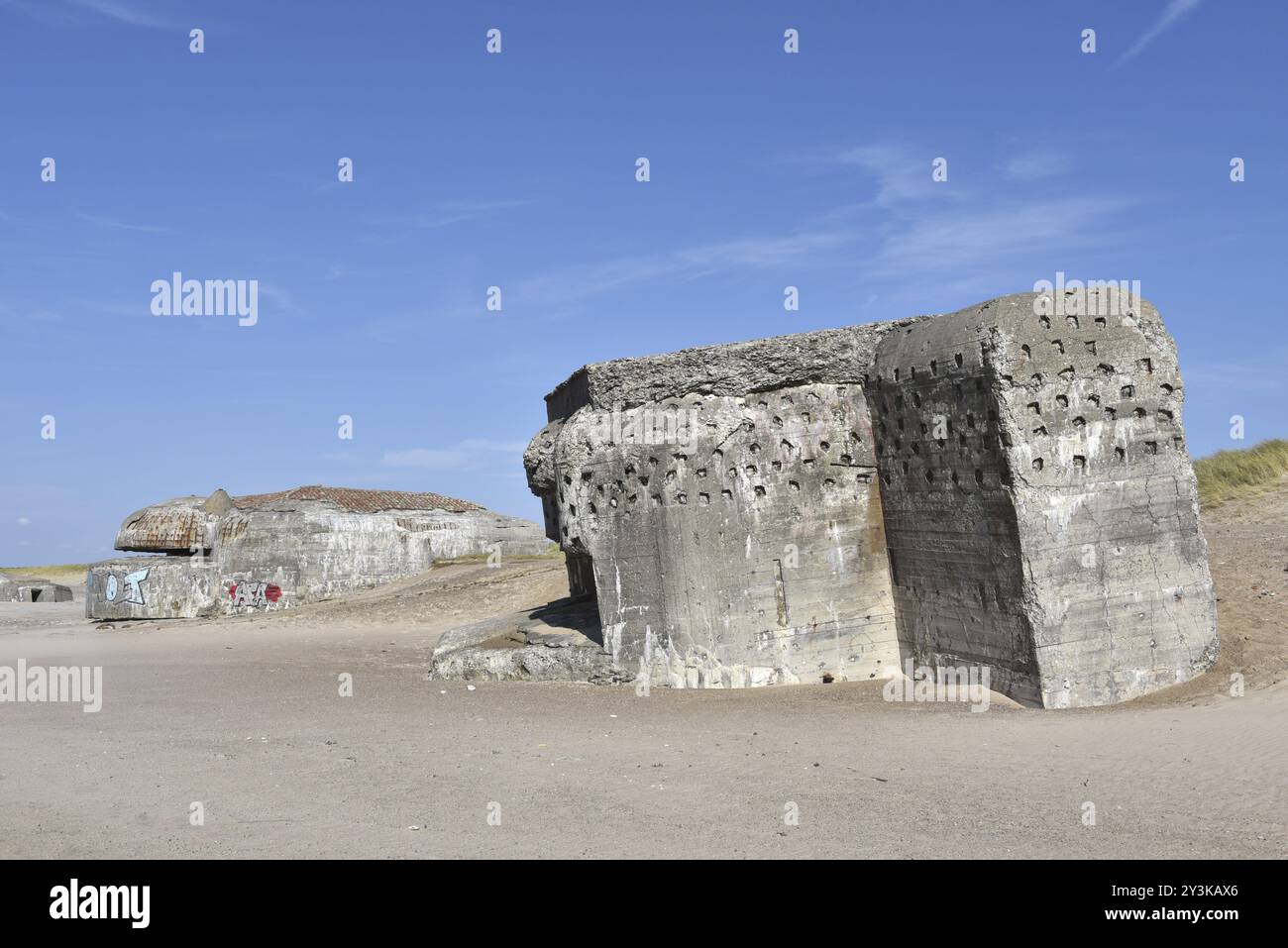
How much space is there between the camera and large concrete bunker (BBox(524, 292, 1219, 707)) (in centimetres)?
833

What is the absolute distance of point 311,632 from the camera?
744 inches

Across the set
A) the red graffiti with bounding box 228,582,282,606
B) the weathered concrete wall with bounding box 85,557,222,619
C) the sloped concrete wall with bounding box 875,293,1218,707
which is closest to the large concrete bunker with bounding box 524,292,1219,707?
the sloped concrete wall with bounding box 875,293,1218,707

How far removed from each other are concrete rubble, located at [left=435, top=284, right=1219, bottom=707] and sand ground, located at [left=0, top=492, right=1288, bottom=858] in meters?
0.46

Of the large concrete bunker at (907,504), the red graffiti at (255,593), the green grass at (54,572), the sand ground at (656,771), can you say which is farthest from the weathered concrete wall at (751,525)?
the green grass at (54,572)

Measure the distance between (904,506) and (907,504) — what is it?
6 centimetres

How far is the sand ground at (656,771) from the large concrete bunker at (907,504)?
47cm

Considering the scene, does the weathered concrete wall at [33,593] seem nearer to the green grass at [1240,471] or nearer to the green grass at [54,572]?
the green grass at [54,572]

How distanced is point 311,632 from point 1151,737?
49.9ft

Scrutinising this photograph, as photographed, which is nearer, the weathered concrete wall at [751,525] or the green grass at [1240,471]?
the weathered concrete wall at [751,525]

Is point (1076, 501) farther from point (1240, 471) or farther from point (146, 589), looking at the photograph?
point (146, 589)

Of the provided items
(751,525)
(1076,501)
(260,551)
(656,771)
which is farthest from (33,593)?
(1076,501)

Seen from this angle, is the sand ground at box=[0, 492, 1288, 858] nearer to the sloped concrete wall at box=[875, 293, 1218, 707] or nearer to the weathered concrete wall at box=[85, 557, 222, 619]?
the sloped concrete wall at box=[875, 293, 1218, 707]

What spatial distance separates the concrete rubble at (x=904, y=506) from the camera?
27.3 feet
